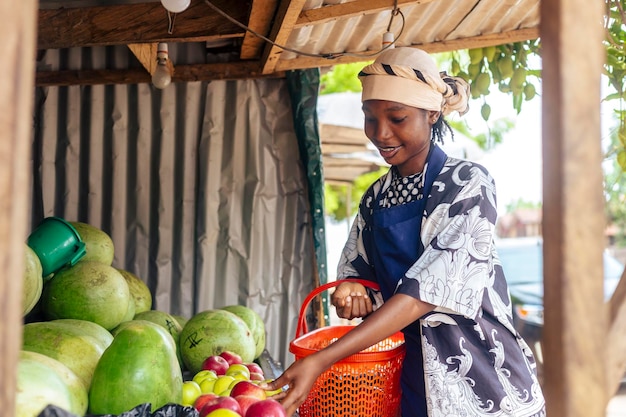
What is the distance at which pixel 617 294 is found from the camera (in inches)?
44.6

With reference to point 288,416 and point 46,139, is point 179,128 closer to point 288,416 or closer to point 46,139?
point 46,139

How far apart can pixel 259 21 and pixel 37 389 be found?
86.8 inches

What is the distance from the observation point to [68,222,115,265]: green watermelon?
143 inches

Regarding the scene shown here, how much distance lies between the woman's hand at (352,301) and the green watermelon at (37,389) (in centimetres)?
98

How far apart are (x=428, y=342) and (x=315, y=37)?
224 centimetres

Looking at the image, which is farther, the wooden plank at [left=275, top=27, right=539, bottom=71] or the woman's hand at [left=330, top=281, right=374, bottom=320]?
the wooden plank at [left=275, top=27, right=539, bottom=71]

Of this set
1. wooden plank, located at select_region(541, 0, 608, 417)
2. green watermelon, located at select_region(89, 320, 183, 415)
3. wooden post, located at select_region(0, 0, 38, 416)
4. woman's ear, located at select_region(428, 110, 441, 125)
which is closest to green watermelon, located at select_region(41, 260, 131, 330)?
green watermelon, located at select_region(89, 320, 183, 415)

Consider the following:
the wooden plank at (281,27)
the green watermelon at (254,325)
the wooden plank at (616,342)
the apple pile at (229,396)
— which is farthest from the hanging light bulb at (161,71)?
the wooden plank at (616,342)

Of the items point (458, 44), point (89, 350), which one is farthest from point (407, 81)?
point (458, 44)

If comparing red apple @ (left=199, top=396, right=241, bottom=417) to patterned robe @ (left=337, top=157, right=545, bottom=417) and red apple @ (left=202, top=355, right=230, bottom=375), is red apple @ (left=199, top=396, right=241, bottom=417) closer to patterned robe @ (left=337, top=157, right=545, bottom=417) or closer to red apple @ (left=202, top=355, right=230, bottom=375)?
patterned robe @ (left=337, top=157, right=545, bottom=417)

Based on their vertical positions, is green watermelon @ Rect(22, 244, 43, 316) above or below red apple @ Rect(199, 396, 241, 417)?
above

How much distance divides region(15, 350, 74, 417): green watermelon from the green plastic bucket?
1.36m

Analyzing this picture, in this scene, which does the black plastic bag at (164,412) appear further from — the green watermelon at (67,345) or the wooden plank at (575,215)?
the wooden plank at (575,215)

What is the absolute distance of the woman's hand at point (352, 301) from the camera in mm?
2473
